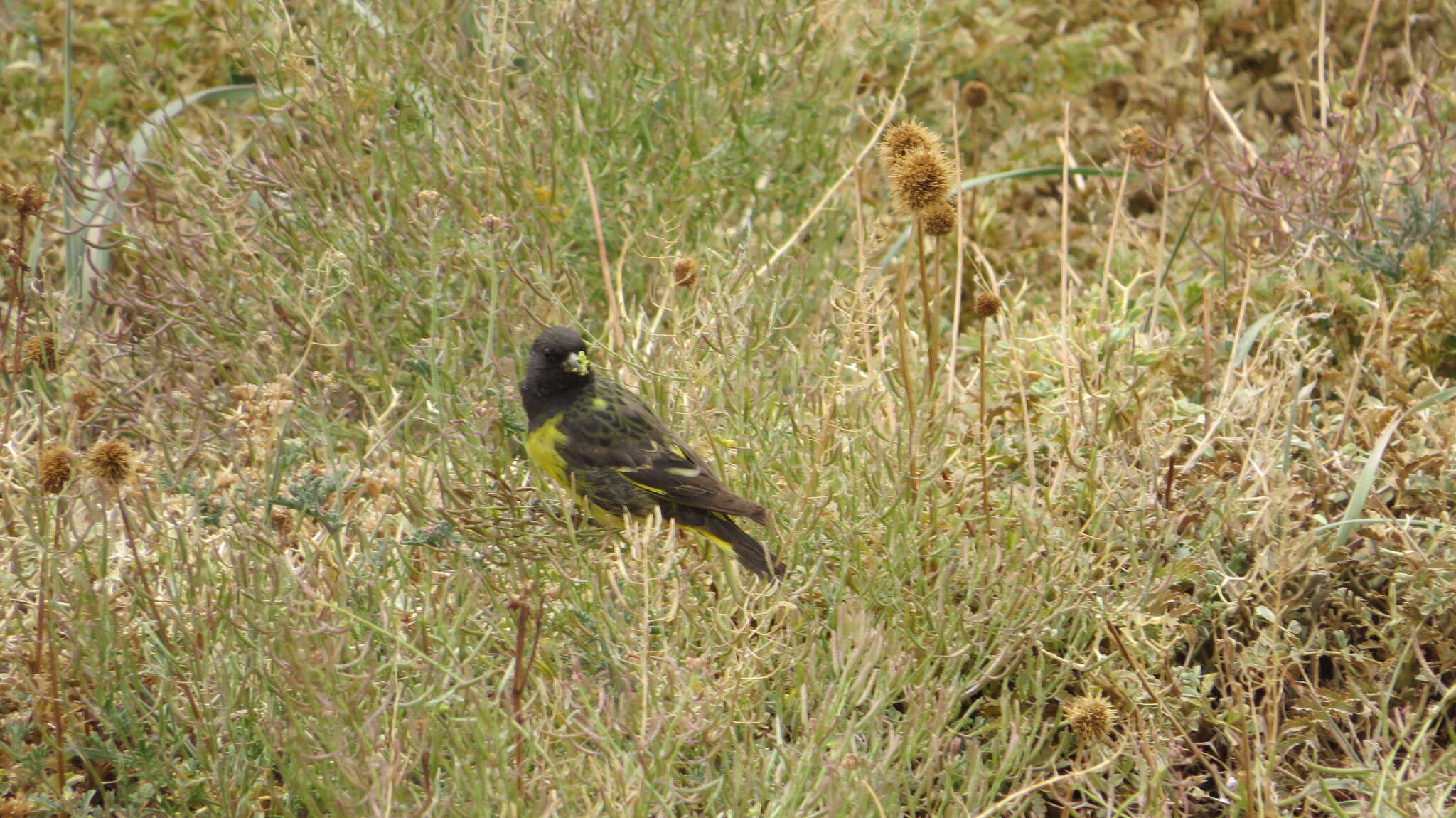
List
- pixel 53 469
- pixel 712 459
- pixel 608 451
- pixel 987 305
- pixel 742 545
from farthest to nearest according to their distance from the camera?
pixel 712 459 → pixel 608 451 → pixel 987 305 → pixel 742 545 → pixel 53 469

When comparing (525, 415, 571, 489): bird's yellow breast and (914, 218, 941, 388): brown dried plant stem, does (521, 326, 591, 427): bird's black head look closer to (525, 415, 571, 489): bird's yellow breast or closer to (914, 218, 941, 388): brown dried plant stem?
(525, 415, 571, 489): bird's yellow breast

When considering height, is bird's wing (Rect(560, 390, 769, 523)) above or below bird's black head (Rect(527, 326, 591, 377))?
below

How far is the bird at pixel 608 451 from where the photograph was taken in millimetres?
3803

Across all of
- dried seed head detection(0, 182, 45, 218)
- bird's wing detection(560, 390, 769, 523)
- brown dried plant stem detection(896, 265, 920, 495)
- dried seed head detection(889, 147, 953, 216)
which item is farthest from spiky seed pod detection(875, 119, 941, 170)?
dried seed head detection(0, 182, 45, 218)

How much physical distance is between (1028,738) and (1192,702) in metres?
0.55

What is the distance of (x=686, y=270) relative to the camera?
4.04m

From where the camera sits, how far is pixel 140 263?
4918mm

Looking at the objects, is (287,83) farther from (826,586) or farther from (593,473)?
(826,586)

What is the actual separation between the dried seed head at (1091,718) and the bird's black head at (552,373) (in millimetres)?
1548

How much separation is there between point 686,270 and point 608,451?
0.54 metres

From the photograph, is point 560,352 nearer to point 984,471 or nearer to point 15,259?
point 984,471

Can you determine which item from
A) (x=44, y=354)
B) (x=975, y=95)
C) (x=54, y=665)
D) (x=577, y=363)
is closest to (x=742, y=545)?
(x=577, y=363)

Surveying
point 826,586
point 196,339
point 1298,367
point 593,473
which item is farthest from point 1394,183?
point 196,339

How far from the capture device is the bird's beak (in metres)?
3.92
